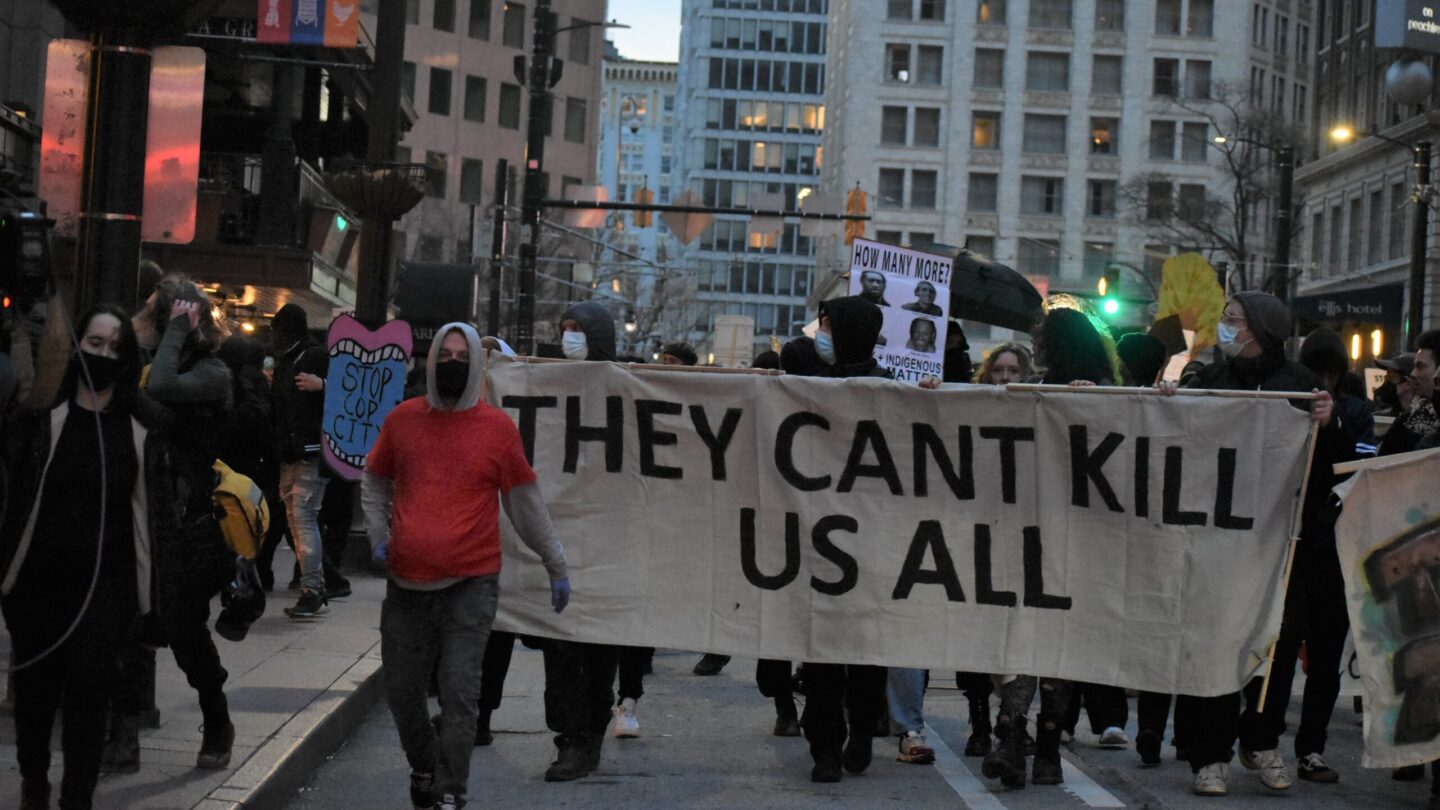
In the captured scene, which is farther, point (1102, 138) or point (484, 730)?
point (1102, 138)

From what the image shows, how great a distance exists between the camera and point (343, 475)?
1329 cm

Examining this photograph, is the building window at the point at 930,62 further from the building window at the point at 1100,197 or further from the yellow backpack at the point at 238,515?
the yellow backpack at the point at 238,515

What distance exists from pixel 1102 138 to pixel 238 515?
9320 cm

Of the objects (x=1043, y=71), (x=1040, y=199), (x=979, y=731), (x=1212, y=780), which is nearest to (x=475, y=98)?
(x=1040, y=199)

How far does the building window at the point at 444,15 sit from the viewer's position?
3022 inches

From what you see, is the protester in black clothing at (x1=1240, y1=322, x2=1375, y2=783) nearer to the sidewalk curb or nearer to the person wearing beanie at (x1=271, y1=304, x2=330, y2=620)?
the sidewalk curb

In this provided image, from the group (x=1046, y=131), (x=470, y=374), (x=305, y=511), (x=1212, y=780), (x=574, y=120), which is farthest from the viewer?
(x=1046, y=131)

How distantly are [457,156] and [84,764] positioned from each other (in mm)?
72757

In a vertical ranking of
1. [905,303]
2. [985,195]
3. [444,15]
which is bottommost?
[905,303]

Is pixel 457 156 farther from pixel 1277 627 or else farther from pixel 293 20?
pixel 1277 627

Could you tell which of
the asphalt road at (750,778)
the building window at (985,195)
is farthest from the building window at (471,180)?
the asphalt road at (750,778)

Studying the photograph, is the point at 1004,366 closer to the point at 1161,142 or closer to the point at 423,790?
the point at 423,790

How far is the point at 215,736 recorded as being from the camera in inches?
299

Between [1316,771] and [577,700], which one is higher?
[577,700]
